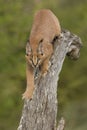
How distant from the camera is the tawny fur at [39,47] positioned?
29.3 ft

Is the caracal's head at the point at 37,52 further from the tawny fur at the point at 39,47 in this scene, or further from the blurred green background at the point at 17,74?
the blurred green background at the point at 17,74

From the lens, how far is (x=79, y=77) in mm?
24734

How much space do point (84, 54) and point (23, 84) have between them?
2734mm

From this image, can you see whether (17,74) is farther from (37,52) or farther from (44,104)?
(37,52)

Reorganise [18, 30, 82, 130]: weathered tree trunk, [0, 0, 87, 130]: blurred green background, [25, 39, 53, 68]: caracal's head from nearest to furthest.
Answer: [25, 39, 53, 68]: caracal's head → [18, 30, 82, 130]: weathered tree trunk → [0, 0, 87, 130]: blurred green background

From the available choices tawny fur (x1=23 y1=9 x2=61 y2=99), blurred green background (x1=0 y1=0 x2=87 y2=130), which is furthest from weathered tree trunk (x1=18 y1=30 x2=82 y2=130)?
blurred green background (x1=0 y1=0 x2=87 y2=130)

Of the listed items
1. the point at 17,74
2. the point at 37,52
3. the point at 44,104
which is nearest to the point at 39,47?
the point at 37,52

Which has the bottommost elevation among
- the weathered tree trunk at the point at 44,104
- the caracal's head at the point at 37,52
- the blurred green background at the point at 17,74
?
the weathered tree trunk at the point at 44,104

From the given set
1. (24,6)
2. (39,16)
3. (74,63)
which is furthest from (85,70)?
(39,16)

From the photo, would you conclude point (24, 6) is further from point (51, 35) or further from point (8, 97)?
point (51, 35)

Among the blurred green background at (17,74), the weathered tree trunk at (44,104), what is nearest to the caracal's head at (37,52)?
the weathered tree trunk at (44,104)

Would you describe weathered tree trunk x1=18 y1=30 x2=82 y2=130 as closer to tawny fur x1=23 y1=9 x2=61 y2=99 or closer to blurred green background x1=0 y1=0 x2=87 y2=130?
tawny fur x1=23 y1=9 x2=61 y2=99

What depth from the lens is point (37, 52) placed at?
897 centimetres

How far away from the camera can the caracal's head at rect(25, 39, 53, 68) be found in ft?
29.2
